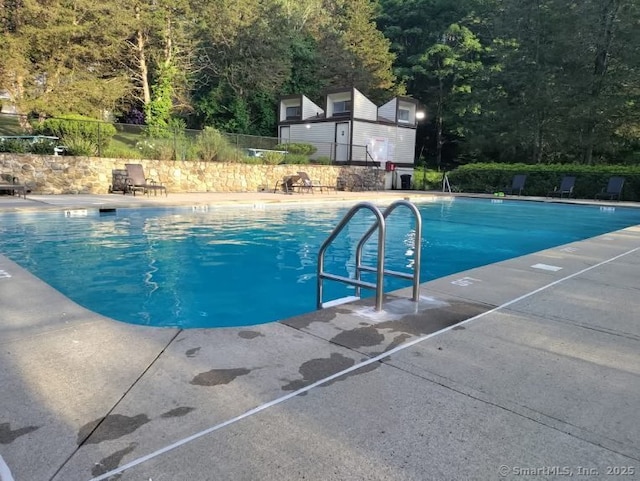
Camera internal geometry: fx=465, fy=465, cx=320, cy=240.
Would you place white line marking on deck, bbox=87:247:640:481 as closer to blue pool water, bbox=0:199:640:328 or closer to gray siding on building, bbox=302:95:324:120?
blue pool water, bbox=0:199:640:328

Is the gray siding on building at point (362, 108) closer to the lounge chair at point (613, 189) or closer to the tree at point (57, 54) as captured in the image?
the tree at point (57, 54)

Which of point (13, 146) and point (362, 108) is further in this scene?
point (362, 108)

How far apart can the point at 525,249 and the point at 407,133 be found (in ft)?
64.5

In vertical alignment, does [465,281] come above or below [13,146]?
below

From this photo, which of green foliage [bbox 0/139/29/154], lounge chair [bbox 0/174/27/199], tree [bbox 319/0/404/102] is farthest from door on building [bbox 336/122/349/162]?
lounge chair [bbox 0/174/27/199]

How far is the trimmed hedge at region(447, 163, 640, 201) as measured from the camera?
1933 cm

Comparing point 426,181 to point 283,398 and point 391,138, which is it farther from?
point 283,398

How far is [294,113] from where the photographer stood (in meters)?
28.2

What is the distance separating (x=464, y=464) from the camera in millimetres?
1725

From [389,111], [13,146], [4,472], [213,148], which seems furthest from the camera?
[389,111]

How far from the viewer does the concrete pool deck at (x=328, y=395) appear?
171 cm

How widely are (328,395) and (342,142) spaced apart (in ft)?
79.2

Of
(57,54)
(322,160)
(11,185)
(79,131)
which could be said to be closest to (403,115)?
(322,160)

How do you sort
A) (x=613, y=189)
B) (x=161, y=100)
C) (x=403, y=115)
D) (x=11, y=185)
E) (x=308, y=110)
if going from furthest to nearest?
1. (x=403, y=115)
2. (x=308, y=110)
3. (x=161, y=100)
4. (x=613, y=189)
5. (x=11, y=185)
